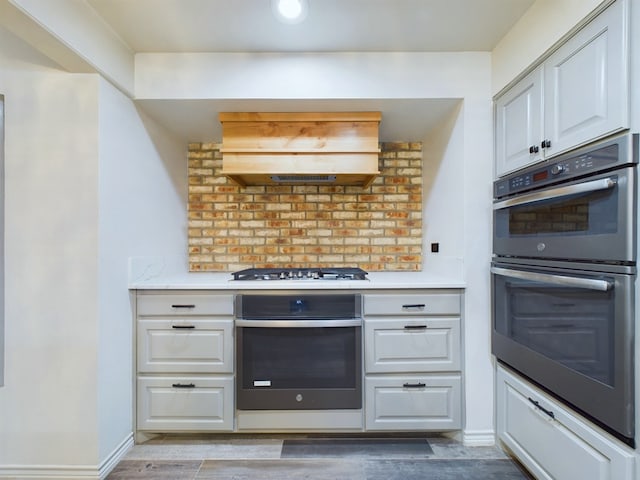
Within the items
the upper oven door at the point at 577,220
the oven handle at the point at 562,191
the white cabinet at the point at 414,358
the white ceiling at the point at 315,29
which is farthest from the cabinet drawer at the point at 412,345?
the white ceiling at the point at 315,29

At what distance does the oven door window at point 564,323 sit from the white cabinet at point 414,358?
0.31 m

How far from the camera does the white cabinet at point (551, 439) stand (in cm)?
116

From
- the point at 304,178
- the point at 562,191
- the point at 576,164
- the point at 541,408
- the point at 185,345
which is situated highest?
Answer: the point at 304,178

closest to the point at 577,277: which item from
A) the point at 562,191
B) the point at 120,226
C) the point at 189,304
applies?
the point at 562,191

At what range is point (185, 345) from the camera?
195 cm

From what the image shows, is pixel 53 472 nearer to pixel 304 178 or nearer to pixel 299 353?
pixel 299 353

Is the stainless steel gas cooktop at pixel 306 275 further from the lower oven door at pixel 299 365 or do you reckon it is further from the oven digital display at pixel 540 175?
the oven digital display at pixel 540 175

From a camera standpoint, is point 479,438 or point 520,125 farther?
point 479,438

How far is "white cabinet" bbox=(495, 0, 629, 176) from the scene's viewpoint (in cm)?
112

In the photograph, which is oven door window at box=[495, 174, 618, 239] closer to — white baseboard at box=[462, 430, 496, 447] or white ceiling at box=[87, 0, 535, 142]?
white ceiling at box=[87, 0, 535, 142]

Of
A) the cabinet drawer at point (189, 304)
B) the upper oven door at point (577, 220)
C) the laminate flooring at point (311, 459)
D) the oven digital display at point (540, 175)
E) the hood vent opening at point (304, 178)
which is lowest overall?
the laminate flooring at point (311, 459)

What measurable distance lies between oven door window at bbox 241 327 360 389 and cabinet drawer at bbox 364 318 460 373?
12 centimetres

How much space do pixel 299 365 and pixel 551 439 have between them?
1274 mm

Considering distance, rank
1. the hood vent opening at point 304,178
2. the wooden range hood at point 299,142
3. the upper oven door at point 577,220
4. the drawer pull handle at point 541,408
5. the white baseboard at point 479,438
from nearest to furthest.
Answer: the upper oven door at point 577,220, the drawer pull handle at point 541,408, the white baseboard at point 479,438, the wooden range hood at point 299,142, the hood vent opening at point 304,178
